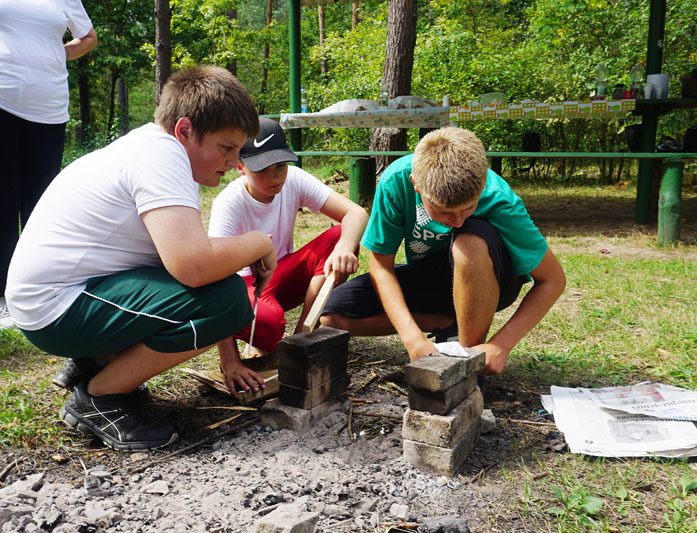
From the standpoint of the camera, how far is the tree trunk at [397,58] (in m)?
8.13

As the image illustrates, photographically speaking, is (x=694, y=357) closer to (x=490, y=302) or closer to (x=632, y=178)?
(x=490, y=302)

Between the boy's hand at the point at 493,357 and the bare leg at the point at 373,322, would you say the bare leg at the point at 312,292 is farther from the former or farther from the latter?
the boy's hand at the point at 493,357

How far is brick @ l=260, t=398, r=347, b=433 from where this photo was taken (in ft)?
7.65

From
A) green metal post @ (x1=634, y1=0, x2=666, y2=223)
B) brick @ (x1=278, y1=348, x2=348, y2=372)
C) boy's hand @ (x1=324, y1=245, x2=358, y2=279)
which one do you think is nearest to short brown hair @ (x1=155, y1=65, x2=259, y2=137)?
boy's hand @ (x1=324, y1=245, x2=358, y2=279)

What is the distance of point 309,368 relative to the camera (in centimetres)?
234

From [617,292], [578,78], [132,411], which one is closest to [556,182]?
[578,78]

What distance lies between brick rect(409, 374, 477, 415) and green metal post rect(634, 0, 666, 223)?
17.8 feet

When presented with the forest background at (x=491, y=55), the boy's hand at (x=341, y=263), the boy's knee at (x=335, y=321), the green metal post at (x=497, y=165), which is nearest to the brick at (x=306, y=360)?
the boy's hand at (x=341, y=263)

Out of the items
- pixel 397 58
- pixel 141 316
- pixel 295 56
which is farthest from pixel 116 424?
pixel 397 58

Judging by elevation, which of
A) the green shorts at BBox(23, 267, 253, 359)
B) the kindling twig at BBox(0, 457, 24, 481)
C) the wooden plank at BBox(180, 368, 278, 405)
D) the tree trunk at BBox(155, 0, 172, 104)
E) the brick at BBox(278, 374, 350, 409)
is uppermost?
the tree trunk at BBox(155, 0, 172, 104)

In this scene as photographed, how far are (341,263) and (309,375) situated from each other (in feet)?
1.81

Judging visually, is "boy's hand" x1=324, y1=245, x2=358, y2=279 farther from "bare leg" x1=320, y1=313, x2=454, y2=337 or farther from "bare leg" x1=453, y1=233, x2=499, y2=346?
"bare leg" x1=453, y1=233, x2=499, y2=346

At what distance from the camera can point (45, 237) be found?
6.93 feet

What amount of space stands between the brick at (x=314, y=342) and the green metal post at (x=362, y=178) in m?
5.02
